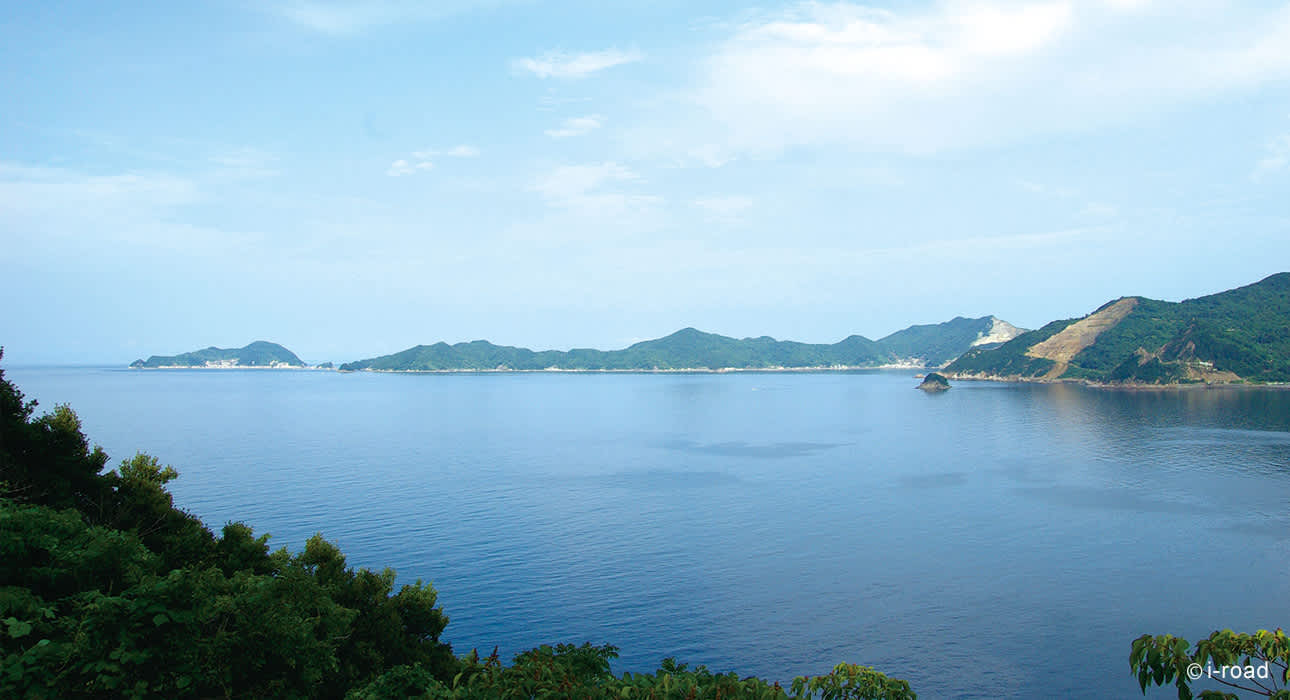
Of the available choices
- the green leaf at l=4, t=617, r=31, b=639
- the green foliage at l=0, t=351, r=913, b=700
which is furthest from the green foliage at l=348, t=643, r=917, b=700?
the green leaf at l=4, t=617, r=31, b=639

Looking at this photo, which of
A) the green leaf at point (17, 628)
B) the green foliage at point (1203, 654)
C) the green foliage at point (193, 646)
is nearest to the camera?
the green foliage at point (1203, 654)

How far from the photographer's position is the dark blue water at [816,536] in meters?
44.2

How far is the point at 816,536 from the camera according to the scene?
69.3 metres

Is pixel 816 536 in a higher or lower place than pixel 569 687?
lower

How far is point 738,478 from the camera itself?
4023 inches

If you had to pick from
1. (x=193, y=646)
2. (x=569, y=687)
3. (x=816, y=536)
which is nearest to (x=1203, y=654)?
(x=569, y=687)

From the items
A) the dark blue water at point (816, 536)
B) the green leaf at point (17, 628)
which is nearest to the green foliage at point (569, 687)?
the green leaf at point (17, 628)

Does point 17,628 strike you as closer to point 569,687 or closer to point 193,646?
point 193,646

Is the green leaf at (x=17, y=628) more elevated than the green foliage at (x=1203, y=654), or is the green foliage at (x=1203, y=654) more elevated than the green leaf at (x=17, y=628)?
the green foliage at (x=1203, y=654)

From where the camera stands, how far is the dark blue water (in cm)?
4425

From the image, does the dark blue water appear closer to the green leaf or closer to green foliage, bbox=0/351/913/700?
green foliage, bbox=0/351/913/700

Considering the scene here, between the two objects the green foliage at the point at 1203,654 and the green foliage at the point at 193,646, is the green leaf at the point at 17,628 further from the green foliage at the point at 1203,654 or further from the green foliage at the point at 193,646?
the green foliage at the point at 1203,654

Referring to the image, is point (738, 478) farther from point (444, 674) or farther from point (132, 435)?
point (132, 435)

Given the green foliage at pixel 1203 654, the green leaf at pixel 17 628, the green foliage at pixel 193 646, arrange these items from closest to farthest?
1. the green foliage at pixel 1203 654
2. the green leaf at pixel 17 628
3. the green foliage at pixel 193 646
